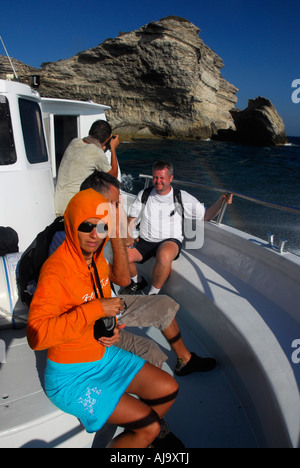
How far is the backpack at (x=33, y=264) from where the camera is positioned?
1796 mm

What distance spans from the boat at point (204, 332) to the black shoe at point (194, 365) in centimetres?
5

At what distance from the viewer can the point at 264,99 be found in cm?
4769

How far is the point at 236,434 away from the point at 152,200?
89.0 inches

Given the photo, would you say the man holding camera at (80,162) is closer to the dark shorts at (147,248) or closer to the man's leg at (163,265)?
the dark shorts at (147,248)

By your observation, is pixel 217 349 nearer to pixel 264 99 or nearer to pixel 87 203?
pixel 87 203

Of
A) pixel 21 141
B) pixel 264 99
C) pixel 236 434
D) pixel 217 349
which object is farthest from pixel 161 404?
pixel 264 99

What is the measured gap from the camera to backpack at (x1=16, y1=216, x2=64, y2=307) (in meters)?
1.80

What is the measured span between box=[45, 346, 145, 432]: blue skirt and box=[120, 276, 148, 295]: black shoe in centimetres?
175

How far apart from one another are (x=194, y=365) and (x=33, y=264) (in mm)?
1428

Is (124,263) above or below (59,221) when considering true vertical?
below

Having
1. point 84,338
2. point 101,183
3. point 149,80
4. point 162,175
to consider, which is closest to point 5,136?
point 101,183

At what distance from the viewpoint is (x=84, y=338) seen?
151 centimetres

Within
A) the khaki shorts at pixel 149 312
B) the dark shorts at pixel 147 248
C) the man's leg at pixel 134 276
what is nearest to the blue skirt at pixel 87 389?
the khaki shorts at pixel 149 312

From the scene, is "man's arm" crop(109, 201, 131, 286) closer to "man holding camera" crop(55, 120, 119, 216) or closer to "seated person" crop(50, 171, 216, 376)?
"seated person" crop(50, 171, 216, 376)
